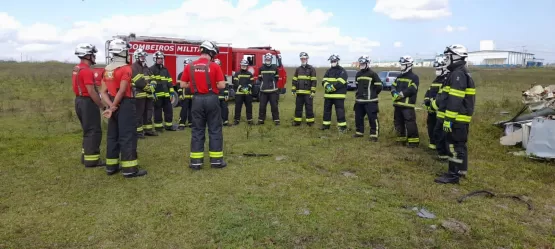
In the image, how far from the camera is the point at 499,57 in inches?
3789

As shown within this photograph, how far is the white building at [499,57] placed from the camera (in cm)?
9448

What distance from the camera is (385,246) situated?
149 inches

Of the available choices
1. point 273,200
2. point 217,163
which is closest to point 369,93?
point 217,163

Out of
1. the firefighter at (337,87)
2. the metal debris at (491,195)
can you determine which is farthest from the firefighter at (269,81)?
the metal debris at (491,195)

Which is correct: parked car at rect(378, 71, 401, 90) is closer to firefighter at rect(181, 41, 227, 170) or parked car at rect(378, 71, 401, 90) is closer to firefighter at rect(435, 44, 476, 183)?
firefighter at rect(435, 44, 476, 183)

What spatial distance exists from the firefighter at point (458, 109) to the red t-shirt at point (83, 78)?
5.45 meters

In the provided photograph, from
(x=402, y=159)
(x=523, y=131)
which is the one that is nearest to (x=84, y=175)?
(x=402, y=159)

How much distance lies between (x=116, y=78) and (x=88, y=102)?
97 centimetres

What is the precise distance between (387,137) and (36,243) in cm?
736

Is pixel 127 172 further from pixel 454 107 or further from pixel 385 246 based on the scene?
pixel 454 107

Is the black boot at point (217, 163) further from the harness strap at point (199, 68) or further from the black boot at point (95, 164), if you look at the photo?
the black boot at point (95, 164)

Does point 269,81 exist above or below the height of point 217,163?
above

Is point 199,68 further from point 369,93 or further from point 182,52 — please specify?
point 182,52

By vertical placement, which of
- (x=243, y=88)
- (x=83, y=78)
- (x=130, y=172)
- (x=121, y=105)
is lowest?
(x=130, y=172)
